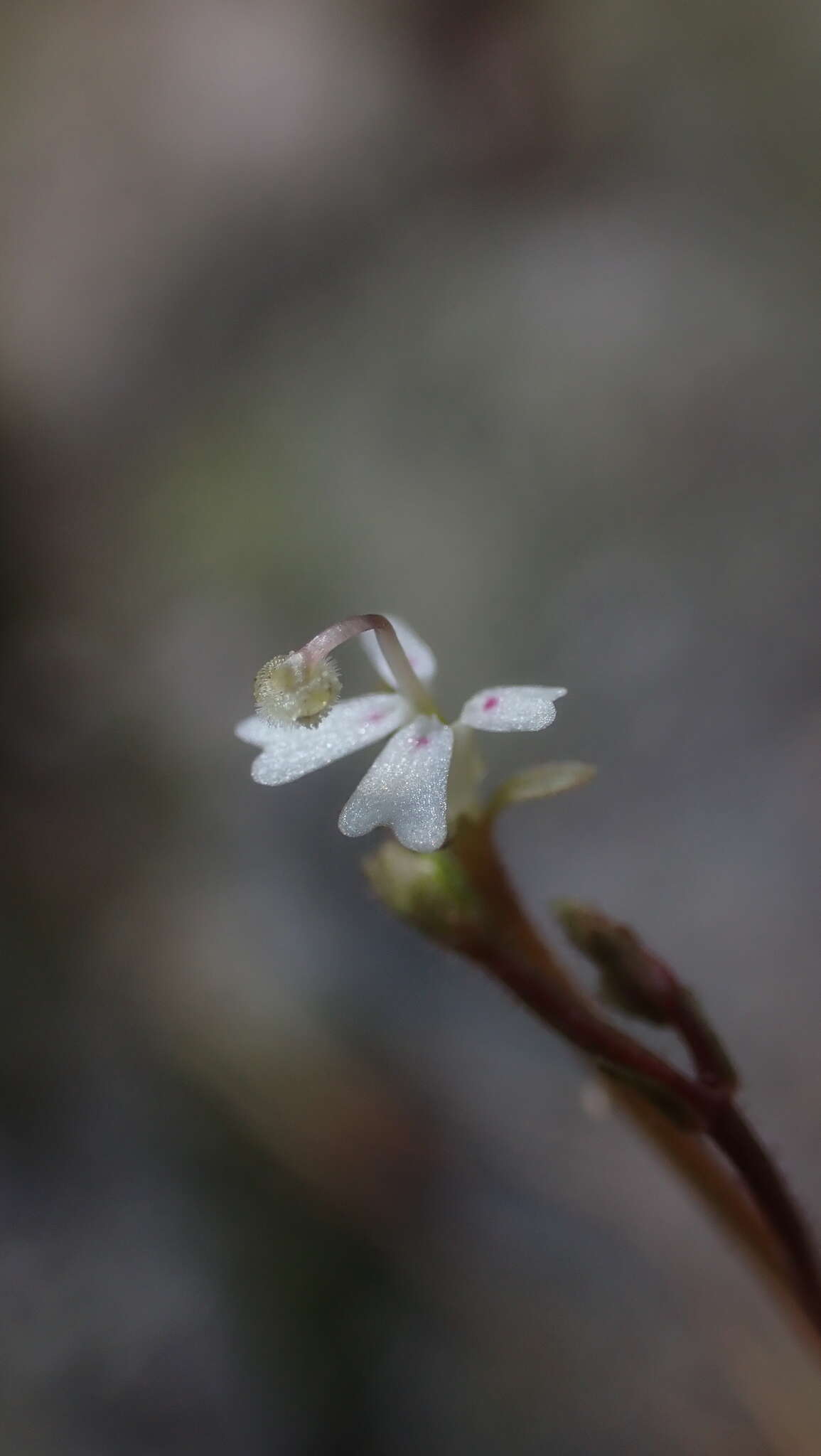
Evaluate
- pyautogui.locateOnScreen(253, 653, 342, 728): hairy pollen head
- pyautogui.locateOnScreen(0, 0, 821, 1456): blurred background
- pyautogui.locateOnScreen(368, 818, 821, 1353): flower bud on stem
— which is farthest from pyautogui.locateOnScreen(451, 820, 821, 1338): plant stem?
pyautogui.locateOnScreen(0, 0, 821, 1456): blurred background

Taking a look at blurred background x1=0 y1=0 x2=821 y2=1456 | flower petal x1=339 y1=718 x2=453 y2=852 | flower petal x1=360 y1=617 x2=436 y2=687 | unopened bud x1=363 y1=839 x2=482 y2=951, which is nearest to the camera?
flower petal x1=339 y1=718 x2=453 y2=852

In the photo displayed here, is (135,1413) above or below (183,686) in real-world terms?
below

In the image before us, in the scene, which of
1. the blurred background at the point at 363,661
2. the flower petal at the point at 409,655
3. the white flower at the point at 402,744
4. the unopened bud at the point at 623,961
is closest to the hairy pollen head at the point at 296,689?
the white flower at the point at 402,744

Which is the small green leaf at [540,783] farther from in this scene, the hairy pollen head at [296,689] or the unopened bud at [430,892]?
the hairy pollen head at [296,689]

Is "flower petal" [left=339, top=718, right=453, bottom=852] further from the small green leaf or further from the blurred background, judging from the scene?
the blurred background

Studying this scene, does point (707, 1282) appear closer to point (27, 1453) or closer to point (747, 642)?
point (27, 1453)

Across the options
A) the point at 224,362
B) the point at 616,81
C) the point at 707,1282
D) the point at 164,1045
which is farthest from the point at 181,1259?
the point at 616,81

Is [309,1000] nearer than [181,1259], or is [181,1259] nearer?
[181,1259]
